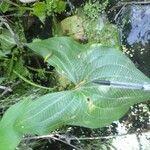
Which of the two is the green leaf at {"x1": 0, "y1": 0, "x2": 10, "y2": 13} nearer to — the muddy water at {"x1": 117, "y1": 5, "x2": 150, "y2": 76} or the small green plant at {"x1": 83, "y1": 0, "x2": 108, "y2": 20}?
the small green plant at {"x1": 83, "y1": 0, "x2": 108, "y2": 20}

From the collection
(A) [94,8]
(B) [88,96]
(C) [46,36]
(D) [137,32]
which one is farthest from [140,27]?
(B) [88,96]

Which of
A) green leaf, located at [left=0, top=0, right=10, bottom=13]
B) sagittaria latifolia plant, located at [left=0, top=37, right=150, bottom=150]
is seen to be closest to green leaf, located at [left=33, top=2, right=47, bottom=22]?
green leaf, located at [left=0, top=0, right=10, bottom=13]

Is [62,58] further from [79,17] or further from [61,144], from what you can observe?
[61,144]

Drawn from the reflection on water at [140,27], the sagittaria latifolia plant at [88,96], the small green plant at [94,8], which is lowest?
the sagittaria latifolia plant at [88,96]

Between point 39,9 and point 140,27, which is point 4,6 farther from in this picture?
point 140,27

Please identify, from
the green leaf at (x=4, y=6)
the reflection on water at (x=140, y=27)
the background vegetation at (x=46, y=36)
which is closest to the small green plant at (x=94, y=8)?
the background vegetation at (x=46, y=36)

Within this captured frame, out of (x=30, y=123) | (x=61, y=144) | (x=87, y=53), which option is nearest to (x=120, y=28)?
(x=87, y=53)

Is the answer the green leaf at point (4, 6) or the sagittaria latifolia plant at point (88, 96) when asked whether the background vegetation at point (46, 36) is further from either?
the sagittaria latifolia plant at point (88, 96)
